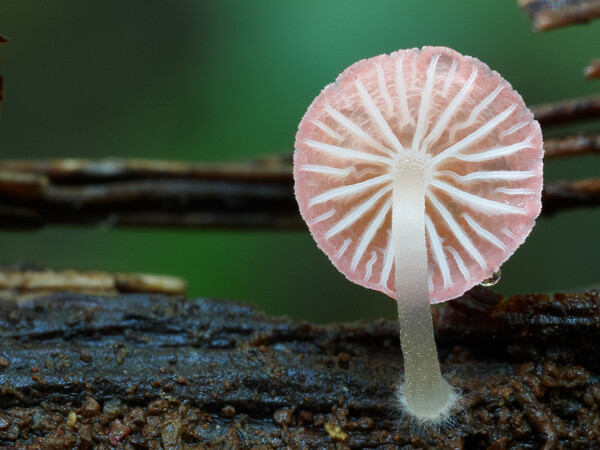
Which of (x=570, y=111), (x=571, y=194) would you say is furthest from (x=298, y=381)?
(x=570, y=111)

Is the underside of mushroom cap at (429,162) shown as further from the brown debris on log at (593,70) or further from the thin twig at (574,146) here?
the brown debris on log at (593,70)

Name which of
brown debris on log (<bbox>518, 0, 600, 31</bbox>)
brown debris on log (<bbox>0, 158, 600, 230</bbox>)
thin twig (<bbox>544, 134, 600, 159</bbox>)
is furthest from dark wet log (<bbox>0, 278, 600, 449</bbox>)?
brown debris on log (<bbox>518, 0, 600, 31</bbox>)

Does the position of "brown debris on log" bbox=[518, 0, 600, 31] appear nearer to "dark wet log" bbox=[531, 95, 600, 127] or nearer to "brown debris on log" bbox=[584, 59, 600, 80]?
"brown debris on log" bbox=[584, 59, 600, 80]

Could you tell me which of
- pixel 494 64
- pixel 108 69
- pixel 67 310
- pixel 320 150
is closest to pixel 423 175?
pixel 320 150

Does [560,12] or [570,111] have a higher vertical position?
[560,12]

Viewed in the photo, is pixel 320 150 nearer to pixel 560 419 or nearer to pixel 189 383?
pixel 189 383

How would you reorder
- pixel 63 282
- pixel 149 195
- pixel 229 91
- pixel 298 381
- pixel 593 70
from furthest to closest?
pixel 229 91, pixel 149 195, pixel 63 282, pixel 593 70, pixel 298 381

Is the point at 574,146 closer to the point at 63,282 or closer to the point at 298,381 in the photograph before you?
the point at 298,381
